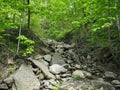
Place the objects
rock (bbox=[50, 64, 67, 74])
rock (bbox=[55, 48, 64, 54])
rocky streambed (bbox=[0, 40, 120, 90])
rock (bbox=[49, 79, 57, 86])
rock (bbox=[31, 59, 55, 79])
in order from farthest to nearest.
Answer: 1. rock (bbox=[55, 48, 64, 54])
2. rock (bbox=[50, 64, 67, 74])
3. rock (bbox=[31, 59, 55, 79])
4. rock (bbox=[49, 79, 57, 86])
5. rocky streambed (bbox=[0, 40, 120, 90])

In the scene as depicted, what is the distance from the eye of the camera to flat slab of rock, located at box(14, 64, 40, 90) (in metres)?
8.92

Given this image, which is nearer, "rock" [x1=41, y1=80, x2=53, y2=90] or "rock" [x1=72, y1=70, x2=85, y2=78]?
"rock" [x1=41, y1=80, x2=53, y2=90]

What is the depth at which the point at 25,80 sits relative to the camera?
9.33 meters

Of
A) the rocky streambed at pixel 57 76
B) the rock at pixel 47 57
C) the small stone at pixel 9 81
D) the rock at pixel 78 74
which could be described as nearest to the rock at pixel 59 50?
the rocky streambed at pixel 57 76

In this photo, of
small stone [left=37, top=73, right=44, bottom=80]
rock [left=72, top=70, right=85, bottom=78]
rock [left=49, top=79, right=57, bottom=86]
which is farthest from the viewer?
rock [left=72, top=70, right=85, bottom=78]

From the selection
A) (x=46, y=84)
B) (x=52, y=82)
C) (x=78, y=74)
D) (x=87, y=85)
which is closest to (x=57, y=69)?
(x=78, y=74)

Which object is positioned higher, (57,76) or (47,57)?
(47,57)

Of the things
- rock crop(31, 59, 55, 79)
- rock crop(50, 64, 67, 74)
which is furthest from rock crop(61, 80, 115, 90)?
rock crop(50, 64, 67, 74)

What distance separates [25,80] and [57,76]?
1972 mm

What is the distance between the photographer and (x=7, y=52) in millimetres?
11281

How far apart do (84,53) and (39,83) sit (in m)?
6.60

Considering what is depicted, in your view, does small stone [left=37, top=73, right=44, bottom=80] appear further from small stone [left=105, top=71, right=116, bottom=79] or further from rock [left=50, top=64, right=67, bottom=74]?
small stone [left=105, top=71, right=116, bottom=79]

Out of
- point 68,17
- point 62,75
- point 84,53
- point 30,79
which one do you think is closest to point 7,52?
point 30,79

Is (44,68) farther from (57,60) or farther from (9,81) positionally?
(9,81)
